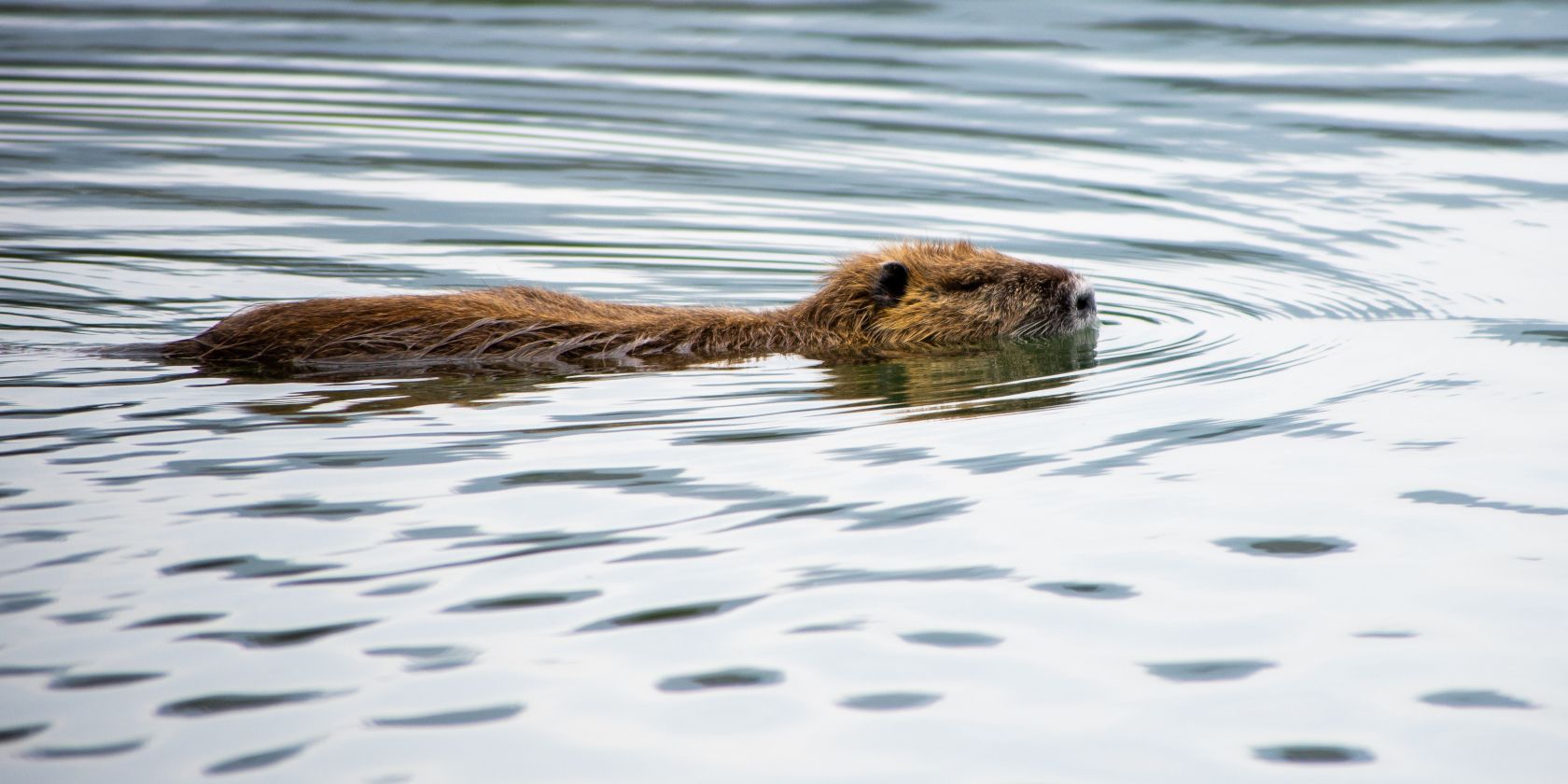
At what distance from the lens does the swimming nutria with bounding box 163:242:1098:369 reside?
636cm

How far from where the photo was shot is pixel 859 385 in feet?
20.6

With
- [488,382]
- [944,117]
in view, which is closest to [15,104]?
[944,117]

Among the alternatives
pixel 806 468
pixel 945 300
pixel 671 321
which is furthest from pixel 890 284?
pixel 806 468

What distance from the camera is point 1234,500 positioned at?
184 inches

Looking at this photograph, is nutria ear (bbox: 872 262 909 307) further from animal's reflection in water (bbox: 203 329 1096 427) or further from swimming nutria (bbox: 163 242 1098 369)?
animal's reflection in water (bbox: 203 329 1096 427)

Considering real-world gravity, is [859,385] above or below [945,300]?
below

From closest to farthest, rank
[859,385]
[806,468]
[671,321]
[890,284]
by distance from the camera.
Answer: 1. [806,468]
2. [859,385]
3. [671,321]
4. [890,284]

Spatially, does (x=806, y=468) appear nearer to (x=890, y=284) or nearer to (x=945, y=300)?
(x=890, y=284)

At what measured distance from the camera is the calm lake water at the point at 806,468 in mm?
3336

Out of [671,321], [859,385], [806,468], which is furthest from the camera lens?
[671,321]

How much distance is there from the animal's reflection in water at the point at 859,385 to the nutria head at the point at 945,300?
8.3 inches

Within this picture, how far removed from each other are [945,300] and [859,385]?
1223mm

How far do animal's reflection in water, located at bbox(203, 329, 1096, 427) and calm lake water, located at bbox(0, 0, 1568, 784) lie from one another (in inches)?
1.4

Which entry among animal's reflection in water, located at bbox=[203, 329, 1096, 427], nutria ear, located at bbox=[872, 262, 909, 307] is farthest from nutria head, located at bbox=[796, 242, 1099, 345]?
animal's reflection in water, located at bbox=[203, 329, 1096, 427]
